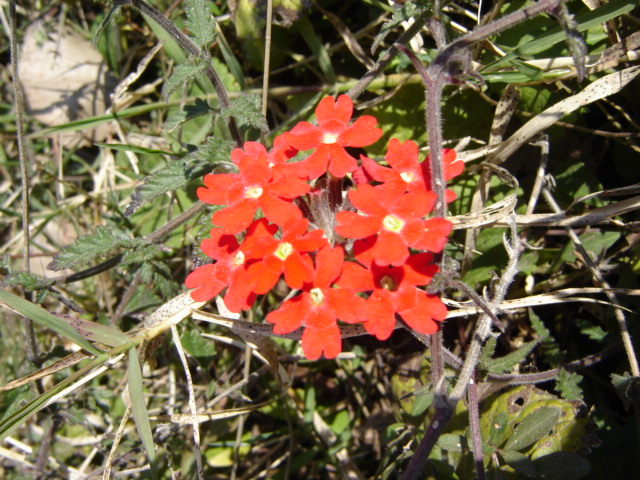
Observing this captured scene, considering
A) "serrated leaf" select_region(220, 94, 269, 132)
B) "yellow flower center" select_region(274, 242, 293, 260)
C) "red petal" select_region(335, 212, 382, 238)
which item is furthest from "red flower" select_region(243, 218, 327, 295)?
"serrated leaf" select_region(220, 94, 269, 132)

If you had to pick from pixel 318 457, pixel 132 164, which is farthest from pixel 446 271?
pixel 132 164

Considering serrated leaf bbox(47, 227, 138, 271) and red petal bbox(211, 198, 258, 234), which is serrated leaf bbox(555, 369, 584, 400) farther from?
serrated leaf bbox(47, 227, 138, 271)

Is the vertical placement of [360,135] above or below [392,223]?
above

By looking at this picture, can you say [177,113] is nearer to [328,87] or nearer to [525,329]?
[328,87]

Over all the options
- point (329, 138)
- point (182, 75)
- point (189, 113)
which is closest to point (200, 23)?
point (182, 75)

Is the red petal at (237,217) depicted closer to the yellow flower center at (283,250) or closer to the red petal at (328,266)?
the yellow flower center at (283,250)

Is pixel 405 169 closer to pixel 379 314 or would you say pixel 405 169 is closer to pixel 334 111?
pixel 334 111
